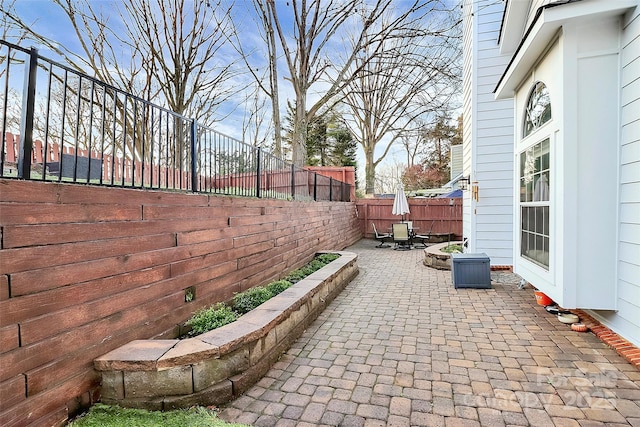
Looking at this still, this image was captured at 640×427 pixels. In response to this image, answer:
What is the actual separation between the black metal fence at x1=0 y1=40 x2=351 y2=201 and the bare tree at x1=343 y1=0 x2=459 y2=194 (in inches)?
312

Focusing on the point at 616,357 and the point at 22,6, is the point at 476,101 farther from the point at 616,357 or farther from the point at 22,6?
the point at 22,6

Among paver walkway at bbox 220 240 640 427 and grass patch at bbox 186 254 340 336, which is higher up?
grass patch at bbox 186 254 340 336

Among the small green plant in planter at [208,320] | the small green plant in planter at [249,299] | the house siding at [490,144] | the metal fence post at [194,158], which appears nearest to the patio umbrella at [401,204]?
the house siding at [490,144]

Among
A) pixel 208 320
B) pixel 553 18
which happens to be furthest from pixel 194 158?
pixel 553 18

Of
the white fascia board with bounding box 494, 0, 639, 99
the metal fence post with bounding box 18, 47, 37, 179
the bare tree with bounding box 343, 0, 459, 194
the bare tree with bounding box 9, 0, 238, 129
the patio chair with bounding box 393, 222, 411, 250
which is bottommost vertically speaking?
the patio chair with bounding box 393, 222, 411, 250

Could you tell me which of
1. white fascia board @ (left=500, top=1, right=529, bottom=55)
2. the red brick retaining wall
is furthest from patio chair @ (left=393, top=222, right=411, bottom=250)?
the red brick retaining wall

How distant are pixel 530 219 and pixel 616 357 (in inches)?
72.9

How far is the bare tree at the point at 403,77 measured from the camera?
11.0 m

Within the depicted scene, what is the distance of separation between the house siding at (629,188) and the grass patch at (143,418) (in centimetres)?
325

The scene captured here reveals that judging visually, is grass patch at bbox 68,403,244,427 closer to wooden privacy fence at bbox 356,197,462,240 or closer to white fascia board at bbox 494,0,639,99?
white fascia board at bbox 494,0,639,99

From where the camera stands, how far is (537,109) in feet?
12.8

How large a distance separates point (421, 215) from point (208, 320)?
1108 cm

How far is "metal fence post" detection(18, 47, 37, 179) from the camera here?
1.75m

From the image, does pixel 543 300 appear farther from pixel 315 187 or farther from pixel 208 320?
pixel 315 187
